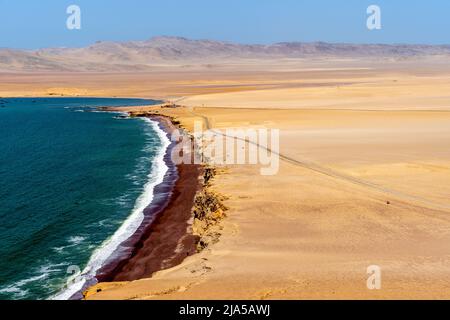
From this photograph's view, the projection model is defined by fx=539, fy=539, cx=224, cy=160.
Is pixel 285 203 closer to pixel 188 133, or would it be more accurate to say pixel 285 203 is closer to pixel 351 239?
pixel 351 239

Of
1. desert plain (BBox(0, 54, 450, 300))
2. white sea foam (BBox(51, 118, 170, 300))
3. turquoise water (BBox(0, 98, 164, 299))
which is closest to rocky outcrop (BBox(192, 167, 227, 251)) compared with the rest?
desert plain (BBox(0, 54, 450, 300))

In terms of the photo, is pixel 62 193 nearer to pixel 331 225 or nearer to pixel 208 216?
pixel 208 216

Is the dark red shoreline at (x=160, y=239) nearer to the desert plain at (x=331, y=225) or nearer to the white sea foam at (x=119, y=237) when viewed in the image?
the white sea foam at (x=119, y=237)

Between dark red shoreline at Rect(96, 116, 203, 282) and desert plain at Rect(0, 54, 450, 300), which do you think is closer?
desert plain at Rect(0, 54, 450, 300)

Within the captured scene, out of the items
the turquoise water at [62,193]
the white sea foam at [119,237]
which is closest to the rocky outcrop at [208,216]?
the white sea foam at [119,237]

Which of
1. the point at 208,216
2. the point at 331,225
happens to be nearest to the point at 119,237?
the point at 208,216

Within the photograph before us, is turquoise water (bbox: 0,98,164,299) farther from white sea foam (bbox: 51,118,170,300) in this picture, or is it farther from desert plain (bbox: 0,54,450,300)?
desert plain (bbox: 0,54,450,300)

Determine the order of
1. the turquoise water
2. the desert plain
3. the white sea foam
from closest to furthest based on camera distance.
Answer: the desert plain
the white sea foam
the turquoise water

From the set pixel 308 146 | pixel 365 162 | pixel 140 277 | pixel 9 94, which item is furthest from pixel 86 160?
pixel 9 94
